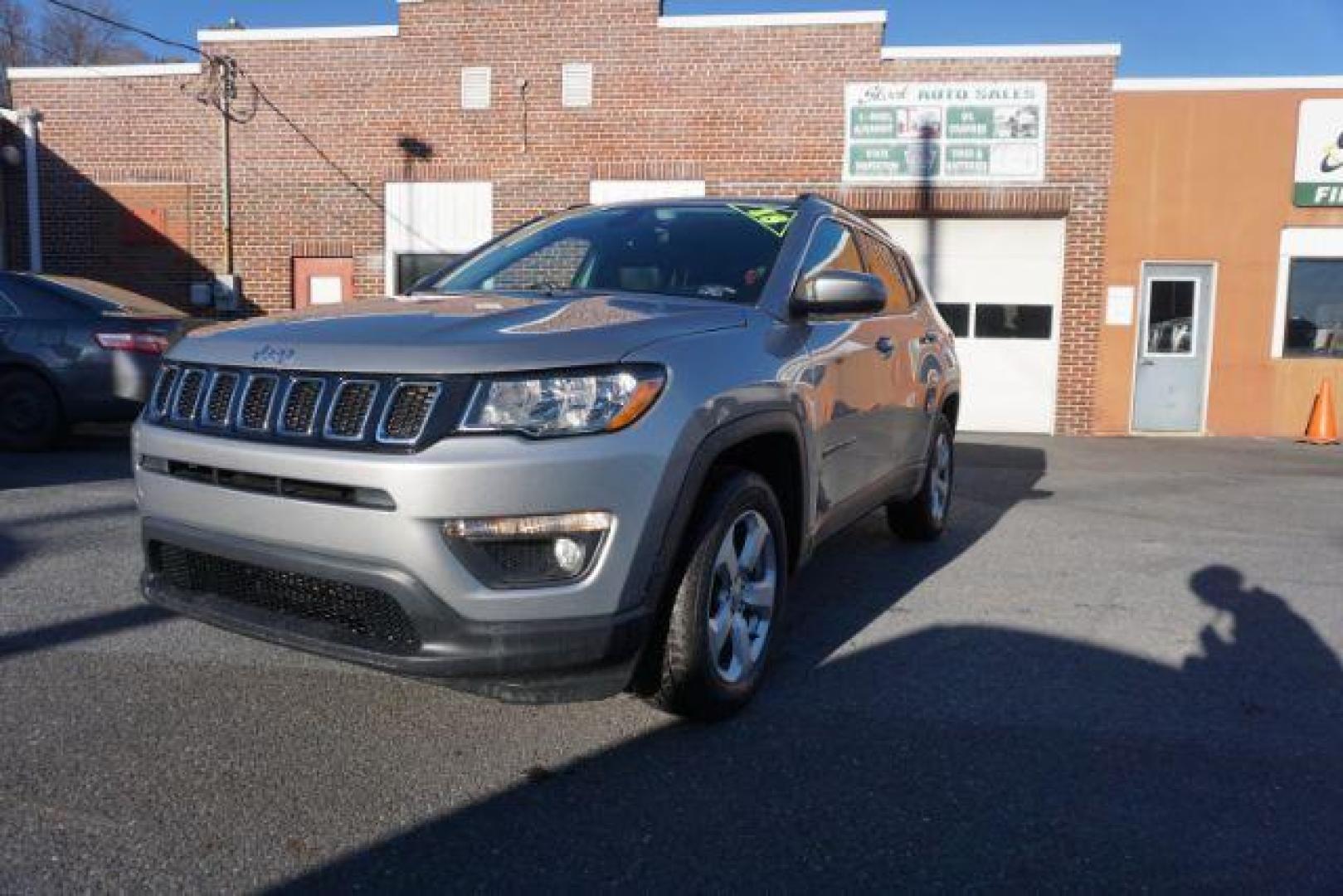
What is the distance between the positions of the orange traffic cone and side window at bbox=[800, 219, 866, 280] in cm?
1066

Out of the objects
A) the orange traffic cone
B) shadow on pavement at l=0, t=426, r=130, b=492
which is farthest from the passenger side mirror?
the orange traffic cone

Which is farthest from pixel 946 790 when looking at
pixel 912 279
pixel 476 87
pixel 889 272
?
pixel 476 87

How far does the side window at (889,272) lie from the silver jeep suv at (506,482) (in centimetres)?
139

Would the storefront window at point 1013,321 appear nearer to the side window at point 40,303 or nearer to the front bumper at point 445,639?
the side window at point 40,303

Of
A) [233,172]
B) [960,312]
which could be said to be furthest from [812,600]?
[233,172]

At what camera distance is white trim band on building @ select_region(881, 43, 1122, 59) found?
12977mm

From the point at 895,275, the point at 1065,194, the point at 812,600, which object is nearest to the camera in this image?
the point at 812,600

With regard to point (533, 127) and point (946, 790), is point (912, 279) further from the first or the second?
point (533, 127)

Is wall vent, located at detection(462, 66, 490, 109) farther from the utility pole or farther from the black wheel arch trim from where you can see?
the black wheel arch trim

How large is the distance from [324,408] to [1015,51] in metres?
12.6

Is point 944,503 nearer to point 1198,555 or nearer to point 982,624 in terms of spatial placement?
point 1198,555

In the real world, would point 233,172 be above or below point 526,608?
above

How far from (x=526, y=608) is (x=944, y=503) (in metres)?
4.20

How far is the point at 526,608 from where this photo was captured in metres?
2.60
